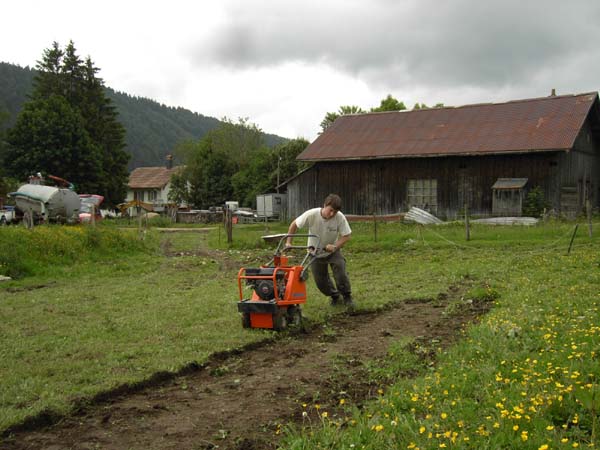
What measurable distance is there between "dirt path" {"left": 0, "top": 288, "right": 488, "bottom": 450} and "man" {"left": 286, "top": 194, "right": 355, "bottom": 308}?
1727 mm

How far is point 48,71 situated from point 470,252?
1815 inches

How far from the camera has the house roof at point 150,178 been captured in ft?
271

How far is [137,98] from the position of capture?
484 ft

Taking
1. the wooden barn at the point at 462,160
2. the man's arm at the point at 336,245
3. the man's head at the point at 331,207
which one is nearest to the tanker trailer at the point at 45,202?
the wooden barn at the point at 462,160

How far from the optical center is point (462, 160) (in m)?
30.3

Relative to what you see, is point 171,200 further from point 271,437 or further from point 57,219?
point 271,437

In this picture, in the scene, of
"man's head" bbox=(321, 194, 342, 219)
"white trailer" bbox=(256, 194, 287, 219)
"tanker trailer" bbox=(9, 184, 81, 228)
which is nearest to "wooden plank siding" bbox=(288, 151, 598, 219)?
"white trailer" bbox=(256, 194, 287, 219)

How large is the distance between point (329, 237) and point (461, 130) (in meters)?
24.2

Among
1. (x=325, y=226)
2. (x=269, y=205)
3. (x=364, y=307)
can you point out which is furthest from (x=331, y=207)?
(x=269, y=205)

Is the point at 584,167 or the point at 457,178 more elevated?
the point at 584,167

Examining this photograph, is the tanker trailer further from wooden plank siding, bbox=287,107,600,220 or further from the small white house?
the small white house

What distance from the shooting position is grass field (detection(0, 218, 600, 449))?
4.24m

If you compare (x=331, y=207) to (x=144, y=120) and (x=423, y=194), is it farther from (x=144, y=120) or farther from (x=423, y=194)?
(x=144, y=120)

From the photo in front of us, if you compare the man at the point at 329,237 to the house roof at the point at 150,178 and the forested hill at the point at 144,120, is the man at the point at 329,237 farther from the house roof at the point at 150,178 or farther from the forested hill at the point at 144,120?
the forested hill at the point at 144,120
